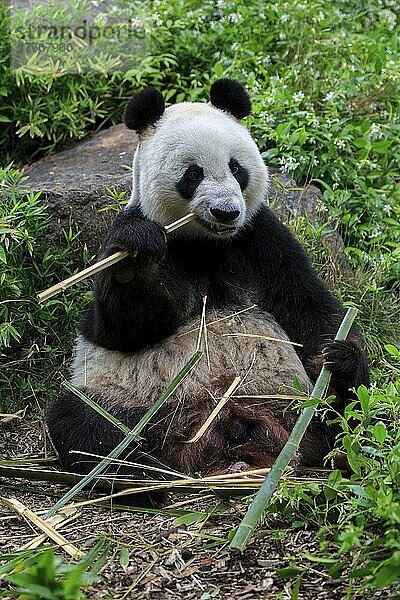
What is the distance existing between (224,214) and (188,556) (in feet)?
5.39

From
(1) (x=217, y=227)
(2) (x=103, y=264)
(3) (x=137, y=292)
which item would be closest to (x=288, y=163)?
(1) (x=217, y=227)

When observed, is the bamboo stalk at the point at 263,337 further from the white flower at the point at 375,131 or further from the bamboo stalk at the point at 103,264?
the white flower at the point at 375,131

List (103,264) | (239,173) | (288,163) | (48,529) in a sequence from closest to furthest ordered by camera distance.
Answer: (48,529), (103,264), (239,173), (288,163)

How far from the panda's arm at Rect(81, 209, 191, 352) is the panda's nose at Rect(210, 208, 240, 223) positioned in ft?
0.88

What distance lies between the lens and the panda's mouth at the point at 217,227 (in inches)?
158

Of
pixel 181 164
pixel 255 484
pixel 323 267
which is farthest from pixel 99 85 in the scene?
pixel 255 484

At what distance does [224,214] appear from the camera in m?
3.93

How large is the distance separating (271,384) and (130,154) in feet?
10.0

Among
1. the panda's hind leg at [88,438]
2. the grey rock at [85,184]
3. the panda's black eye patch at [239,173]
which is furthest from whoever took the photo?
the grey rock at [85,184]

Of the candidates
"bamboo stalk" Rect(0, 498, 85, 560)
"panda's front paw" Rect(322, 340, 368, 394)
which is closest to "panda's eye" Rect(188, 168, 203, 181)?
"panda's front paw" Rect(322, 340, 368, 394)

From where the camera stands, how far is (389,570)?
2307 millimetres

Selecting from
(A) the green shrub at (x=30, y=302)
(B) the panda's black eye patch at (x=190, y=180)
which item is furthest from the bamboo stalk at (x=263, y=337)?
(A) the green shrub at (x=30, y=302)

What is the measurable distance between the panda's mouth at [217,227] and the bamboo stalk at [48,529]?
Result: 5.24ft

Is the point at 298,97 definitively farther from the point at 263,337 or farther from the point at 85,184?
the point at 263,337
